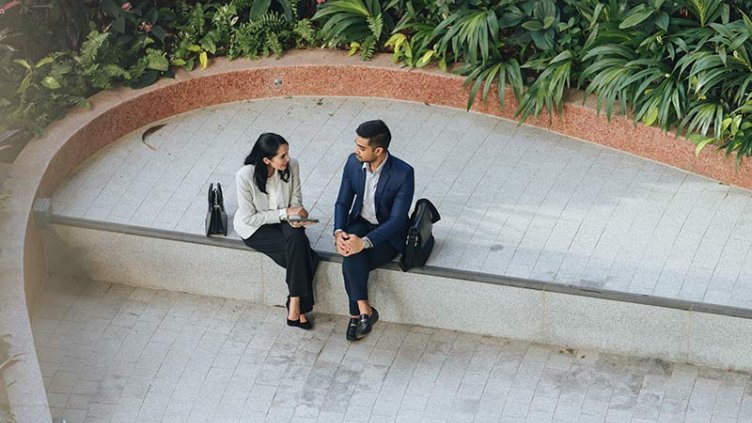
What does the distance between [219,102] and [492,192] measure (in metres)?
2.66

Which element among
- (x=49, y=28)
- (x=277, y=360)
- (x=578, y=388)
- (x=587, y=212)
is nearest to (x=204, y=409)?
(x=277, y=360)

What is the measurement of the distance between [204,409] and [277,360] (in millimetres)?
684

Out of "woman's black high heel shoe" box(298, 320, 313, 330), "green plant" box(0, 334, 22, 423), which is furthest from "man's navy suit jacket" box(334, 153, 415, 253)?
"green plant" box(0, 334, 22, 423)

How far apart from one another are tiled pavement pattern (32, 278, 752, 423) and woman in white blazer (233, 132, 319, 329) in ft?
1.24

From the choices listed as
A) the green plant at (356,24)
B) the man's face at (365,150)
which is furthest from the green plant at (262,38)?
the man's face at (365,150)

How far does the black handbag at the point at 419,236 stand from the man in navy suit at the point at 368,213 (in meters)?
0.07

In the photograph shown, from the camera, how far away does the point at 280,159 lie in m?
10.3

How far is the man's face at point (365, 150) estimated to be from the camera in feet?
33.3

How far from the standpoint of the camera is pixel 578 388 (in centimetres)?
1003

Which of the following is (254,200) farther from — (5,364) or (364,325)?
(5,364)

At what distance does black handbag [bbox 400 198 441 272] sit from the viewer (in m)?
10.2

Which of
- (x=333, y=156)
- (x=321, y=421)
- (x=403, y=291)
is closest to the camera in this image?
(x=321, y=421)

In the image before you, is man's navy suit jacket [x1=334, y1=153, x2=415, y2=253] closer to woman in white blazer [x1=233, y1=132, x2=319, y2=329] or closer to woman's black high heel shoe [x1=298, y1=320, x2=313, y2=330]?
woman in white blazer [x1=233, y1=132, x2=319, y2=329]

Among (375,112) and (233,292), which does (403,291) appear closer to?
(233,292)
